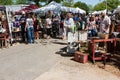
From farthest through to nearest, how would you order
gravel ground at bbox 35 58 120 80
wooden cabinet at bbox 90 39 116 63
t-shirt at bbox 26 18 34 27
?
1. t-shirt at bbox 26 18 34 27
2. wooden cabinet at bbox 90 39 116 63
3. gravel ground at bbox 35 58 120 80

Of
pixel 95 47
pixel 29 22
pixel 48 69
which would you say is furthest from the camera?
pixel 29 22

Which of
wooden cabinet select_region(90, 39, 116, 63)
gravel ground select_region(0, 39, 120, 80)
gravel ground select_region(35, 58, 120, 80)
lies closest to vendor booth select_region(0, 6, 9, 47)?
gravel ground select_region(0, 39, 120, 80)

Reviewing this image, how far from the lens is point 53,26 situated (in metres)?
23.2

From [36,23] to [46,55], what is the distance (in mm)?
7700

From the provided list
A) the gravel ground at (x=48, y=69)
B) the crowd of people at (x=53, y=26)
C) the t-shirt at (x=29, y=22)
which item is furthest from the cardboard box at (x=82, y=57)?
the t-shirt at (x=29, y=22)

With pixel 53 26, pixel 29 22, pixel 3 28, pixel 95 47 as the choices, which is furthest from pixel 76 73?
pixel 53 26

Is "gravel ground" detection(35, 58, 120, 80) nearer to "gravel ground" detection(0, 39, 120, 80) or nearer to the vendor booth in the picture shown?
"gravel ground" detection(0, 39, 120, 80)

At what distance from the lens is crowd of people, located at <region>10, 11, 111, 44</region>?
17.3 m

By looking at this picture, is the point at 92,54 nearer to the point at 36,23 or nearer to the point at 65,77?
the point at 65,77

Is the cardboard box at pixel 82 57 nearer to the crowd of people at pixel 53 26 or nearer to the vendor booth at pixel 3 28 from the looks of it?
the crowd of people at pixel 53 26

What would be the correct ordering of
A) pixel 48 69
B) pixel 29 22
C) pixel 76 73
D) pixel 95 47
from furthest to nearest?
pixel 29 22 < pixel 95 47 < pixel 48 69 < pixel 76 73

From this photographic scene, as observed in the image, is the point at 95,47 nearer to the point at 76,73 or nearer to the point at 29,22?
the point at 76,73

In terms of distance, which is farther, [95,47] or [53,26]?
[53,26]

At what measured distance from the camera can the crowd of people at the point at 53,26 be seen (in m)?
17.3
